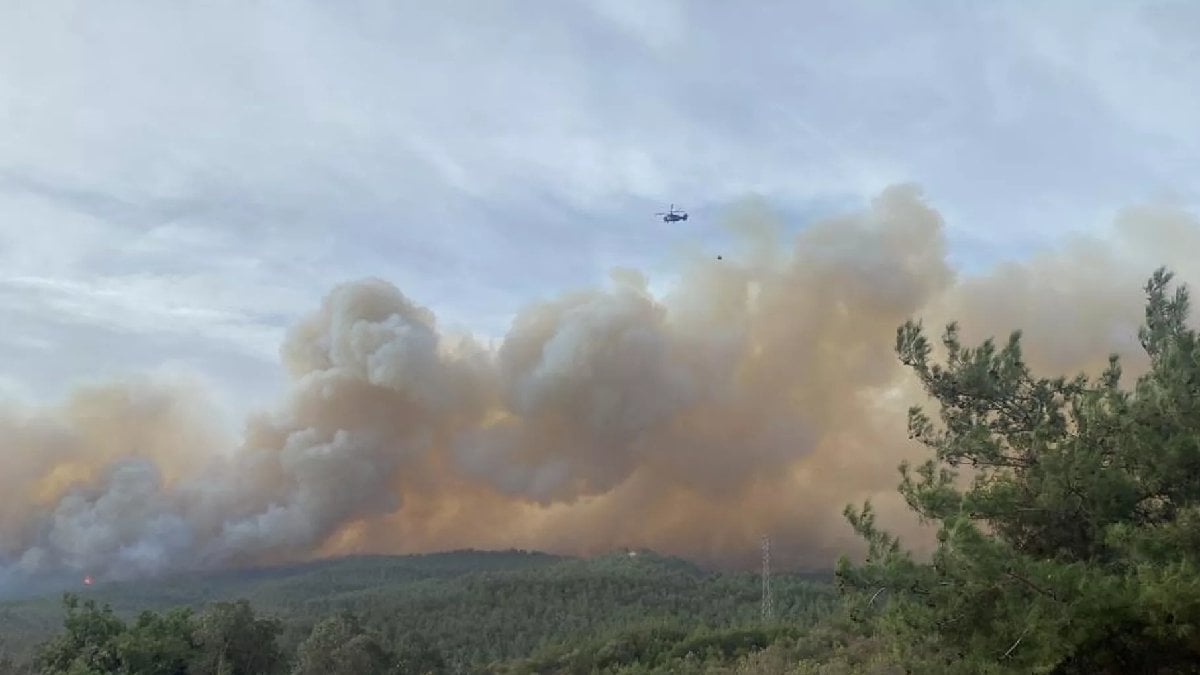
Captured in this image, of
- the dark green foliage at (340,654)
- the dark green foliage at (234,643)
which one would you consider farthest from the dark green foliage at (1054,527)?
the dark green foliage at (234,643)

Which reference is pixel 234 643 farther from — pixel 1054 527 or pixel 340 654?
pixel 1054 527

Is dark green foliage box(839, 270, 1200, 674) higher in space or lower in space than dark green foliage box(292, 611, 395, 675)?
higher

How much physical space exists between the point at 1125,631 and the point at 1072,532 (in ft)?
11.1

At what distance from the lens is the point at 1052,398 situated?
76.9 feet

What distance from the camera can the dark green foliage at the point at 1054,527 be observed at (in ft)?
54.5

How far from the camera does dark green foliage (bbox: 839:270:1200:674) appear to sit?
654 inches

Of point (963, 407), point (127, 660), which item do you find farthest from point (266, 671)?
point (963, 407)

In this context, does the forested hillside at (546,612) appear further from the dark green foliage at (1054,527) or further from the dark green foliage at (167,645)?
the dark green foliage at (1054,527)

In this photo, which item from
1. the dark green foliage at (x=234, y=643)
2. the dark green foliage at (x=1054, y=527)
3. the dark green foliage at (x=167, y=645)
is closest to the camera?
the dark green foliage at (x=1054, y=527)

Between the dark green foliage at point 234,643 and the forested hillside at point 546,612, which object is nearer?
the dark green foliage at point 234,643

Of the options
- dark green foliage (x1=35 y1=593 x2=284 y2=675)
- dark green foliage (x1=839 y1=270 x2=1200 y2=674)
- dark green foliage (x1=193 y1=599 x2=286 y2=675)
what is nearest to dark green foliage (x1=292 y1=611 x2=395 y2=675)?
dark green foliage (x1=193 y1=599 x2=286 y2=675)

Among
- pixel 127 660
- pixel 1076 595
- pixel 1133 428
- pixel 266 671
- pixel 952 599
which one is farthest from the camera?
pixel 266 671

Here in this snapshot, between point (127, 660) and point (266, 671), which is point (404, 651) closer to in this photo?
point (266, 671)

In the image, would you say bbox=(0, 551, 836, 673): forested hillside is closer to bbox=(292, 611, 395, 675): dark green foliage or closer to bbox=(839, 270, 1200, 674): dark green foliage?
bbox=(292, 611, 395, 675): dark green foliage
